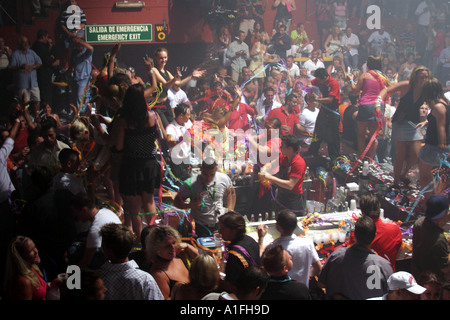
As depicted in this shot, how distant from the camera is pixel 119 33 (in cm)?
811

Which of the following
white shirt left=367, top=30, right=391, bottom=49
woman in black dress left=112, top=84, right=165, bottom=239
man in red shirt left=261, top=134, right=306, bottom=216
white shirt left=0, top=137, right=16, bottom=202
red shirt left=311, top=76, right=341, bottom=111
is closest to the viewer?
woman in black dress left=112, top=84, right=165, bottom=239

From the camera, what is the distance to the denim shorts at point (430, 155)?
5625 millimetres

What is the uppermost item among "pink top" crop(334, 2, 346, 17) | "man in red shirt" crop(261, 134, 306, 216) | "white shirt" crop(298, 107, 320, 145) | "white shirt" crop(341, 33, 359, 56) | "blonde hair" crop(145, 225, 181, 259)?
"pink top" crop(334, 2, 346, 17)

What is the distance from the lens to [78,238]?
3697mm

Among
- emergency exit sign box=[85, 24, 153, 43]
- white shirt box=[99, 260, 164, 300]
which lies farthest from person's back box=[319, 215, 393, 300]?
emergency exit sign box=[85, 24, 153, 43]

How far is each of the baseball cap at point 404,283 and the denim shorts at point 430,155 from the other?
2.99 meters

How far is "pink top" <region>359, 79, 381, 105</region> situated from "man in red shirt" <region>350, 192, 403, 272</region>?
3557 mm

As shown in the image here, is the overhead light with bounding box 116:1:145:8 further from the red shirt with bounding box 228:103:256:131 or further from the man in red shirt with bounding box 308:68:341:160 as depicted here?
the man in red shirt with bounding box 308:68:341:160

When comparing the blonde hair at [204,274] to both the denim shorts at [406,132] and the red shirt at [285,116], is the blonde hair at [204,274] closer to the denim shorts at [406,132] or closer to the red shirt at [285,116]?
the red shirt at [285,116]

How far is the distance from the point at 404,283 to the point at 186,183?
2.11 metres

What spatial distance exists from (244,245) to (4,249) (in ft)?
7.52

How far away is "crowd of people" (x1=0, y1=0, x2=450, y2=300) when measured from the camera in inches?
120
